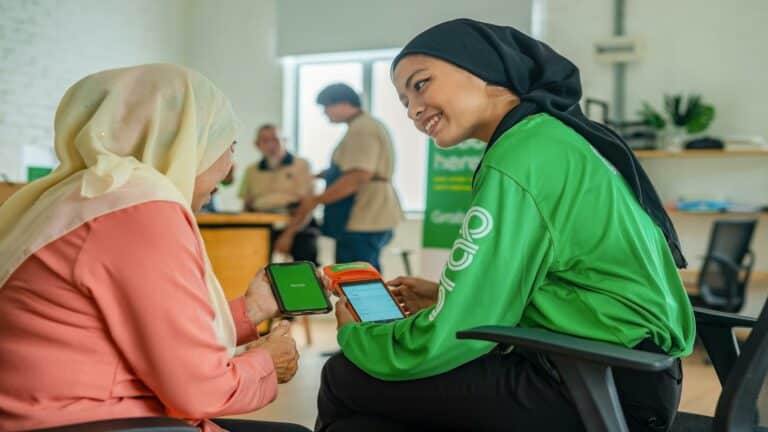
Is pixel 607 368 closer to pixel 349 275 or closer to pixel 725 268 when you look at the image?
pixel 349 275

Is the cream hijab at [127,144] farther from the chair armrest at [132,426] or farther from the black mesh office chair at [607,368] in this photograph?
the black mesh office chair at [607,368]

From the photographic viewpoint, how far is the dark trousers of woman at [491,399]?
109 cm

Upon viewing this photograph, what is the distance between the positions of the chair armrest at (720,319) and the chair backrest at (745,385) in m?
0.22

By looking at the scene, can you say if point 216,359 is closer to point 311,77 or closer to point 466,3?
point 466,3

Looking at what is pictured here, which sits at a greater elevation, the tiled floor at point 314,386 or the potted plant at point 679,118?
the potted plant at point 679,118

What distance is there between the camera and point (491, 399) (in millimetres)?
1121

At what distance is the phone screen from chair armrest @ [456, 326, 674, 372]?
0.44 m

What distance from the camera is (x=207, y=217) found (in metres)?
4.30

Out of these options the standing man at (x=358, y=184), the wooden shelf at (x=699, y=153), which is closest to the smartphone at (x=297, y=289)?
the standing man at (x=358, y=184)

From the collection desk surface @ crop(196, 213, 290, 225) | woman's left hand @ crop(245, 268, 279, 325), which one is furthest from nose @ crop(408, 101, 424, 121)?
desk surface @ crop(196, 213, 290, 225)

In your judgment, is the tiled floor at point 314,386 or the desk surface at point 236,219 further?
the desk surface at point 236,219

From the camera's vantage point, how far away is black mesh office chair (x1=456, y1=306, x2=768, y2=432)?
918 mm

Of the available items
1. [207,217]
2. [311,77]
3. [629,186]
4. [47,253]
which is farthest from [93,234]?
[311,77]

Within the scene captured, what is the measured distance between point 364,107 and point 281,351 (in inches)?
207
